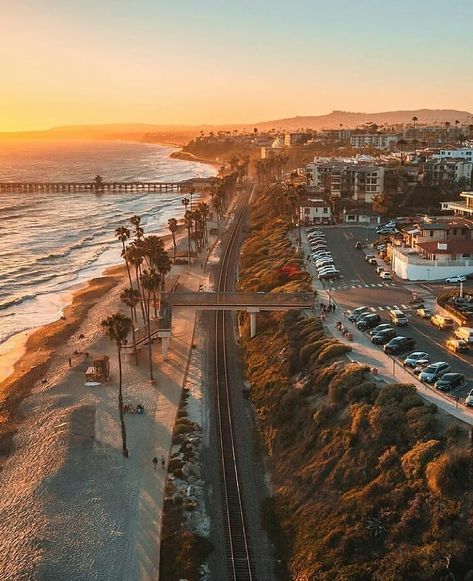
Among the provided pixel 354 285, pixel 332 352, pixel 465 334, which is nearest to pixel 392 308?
pixel 354 285

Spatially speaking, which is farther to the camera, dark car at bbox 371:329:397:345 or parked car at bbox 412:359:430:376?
dark car at bbox 371:329:397:345

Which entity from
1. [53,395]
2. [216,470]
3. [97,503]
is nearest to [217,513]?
[216,470]

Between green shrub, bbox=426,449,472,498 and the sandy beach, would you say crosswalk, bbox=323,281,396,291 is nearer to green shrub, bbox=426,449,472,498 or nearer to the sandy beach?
the sandy beach

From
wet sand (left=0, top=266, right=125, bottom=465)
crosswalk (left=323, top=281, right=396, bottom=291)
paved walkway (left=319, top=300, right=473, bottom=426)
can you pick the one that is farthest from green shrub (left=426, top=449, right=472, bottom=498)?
crosswalk (left=323, top=281, right=396, bottom=291)

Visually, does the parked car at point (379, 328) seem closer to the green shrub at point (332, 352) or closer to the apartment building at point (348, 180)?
the green shrub at point (332, 352)

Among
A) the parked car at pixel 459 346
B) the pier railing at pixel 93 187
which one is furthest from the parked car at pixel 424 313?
the pier railing at pixel 93 187

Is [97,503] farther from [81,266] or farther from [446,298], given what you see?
[81,266]

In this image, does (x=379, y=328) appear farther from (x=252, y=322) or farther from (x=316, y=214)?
(x=316, y=214)
